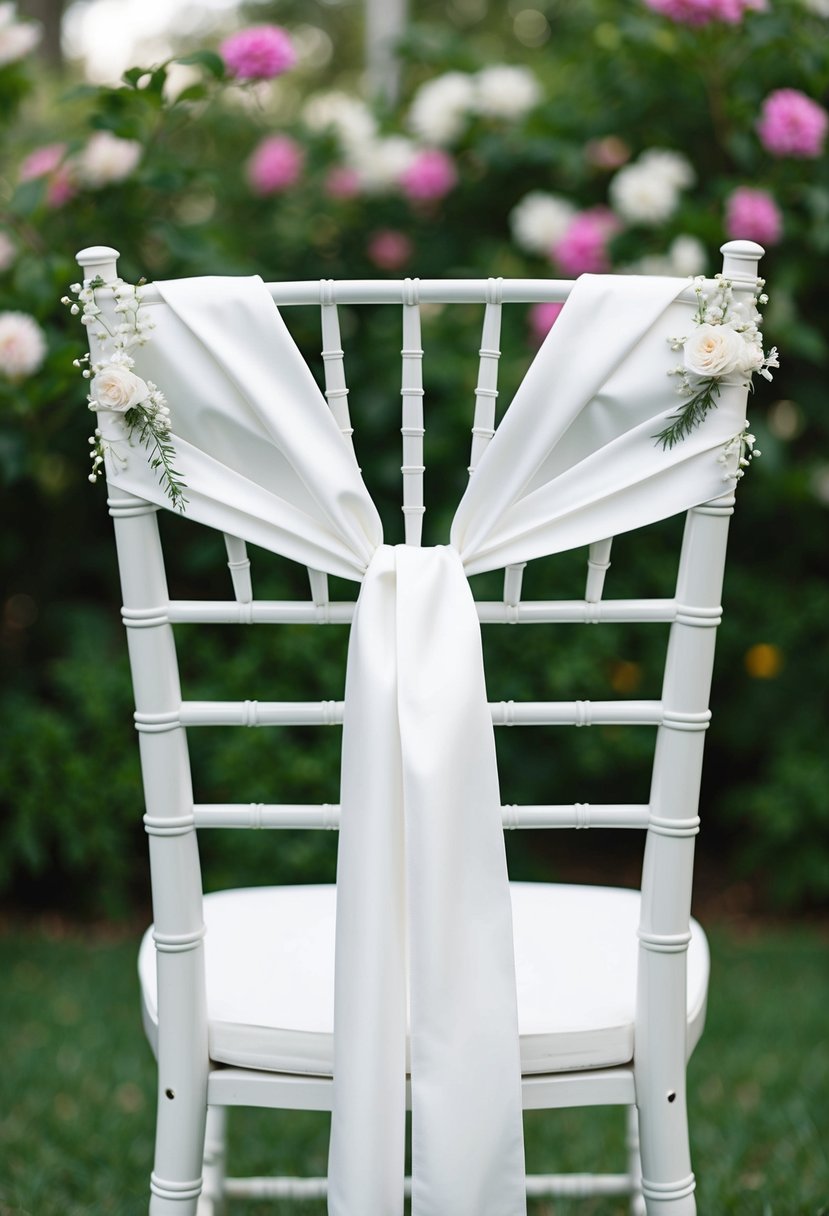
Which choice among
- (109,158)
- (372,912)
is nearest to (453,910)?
(372,912)

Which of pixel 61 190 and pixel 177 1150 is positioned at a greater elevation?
pixel 61 190

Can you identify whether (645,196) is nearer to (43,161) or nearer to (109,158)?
(109,158)

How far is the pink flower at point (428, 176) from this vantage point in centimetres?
313

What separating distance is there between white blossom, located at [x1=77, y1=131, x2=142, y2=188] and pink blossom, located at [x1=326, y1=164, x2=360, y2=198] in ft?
2.62

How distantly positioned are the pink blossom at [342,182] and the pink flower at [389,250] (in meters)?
0.13

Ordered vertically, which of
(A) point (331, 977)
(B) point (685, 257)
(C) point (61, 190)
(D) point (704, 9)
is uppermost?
(D) point (704, 9)

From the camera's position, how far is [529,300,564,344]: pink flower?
2850 millimetres

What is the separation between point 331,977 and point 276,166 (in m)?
2.43

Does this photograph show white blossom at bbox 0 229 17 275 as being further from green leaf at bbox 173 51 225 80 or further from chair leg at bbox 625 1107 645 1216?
chair leg at bbox 625 1107 645 1216

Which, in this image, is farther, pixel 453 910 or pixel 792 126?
pixel 792 126

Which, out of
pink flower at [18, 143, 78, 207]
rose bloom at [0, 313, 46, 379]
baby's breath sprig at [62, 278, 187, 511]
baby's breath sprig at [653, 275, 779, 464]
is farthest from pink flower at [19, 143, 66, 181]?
baby's breath sprig at [653, 275, 779, 464]

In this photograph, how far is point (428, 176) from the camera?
313 centimetres

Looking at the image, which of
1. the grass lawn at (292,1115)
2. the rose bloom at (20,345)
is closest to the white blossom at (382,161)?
the rose bloom at (20,345)

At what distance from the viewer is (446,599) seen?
120 cm
